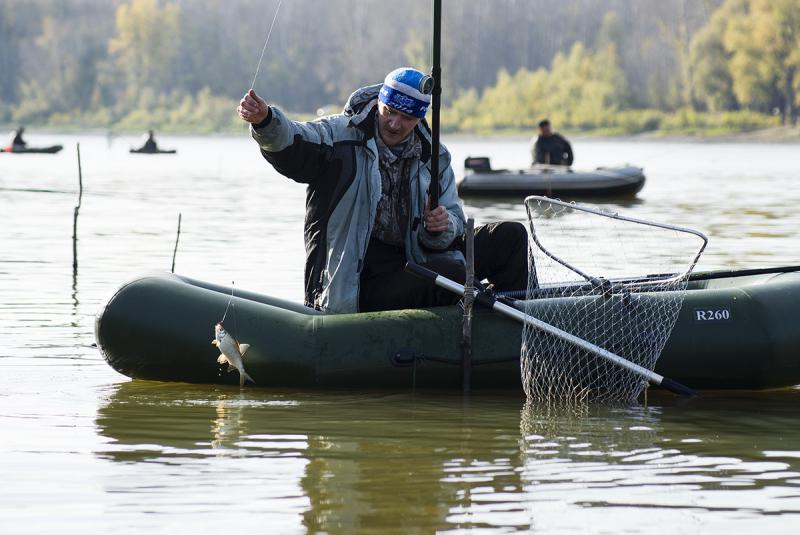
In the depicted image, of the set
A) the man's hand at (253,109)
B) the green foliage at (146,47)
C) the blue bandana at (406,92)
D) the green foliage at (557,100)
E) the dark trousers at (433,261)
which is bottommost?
the dark trousers at (433,261)

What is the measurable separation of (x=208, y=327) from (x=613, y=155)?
50.8 meters

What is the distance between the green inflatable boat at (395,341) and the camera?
23.0ft

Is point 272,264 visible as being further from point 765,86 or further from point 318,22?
point 318,22

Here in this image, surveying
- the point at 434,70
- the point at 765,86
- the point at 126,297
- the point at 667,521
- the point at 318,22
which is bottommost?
the point at 667,521

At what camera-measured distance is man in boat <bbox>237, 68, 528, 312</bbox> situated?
271 inches

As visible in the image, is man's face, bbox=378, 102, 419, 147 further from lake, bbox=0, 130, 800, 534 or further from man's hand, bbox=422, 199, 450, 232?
lake, bbox=0, 130, 800, 534

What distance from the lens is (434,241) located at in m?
7.02

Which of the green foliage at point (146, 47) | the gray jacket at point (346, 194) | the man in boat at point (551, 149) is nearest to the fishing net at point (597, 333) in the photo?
the gray jacket at point (346, 194)

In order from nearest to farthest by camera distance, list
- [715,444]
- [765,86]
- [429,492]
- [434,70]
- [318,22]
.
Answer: [429,492]
[715,444]
[434,70]
[765,86]
[318,22]

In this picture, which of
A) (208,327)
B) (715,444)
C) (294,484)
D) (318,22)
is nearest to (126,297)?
(208,327)

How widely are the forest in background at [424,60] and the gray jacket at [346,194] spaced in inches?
2912

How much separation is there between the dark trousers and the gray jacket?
3.4 inches

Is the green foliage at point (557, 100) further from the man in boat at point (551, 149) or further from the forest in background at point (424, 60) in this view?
the man in boat at point (551, 149)

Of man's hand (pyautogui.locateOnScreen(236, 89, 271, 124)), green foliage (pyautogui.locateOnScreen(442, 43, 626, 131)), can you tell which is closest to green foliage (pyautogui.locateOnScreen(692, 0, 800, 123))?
green foliage (pyautogui.locateOnScreen(442, 43, 626, 131))
